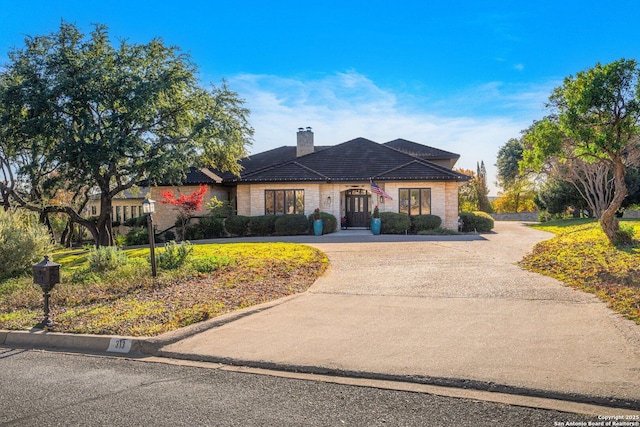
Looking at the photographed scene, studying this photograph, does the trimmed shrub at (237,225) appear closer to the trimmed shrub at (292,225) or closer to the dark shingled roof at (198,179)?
the trimmed shrub at (292,225)

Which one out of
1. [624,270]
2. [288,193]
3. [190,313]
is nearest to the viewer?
[190,313]

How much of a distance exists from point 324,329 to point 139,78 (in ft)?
51.0

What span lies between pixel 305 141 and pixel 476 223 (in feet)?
41.5

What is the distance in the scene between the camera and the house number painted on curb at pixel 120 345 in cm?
647

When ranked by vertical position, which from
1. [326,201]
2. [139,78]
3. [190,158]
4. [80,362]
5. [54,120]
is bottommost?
[80,362]

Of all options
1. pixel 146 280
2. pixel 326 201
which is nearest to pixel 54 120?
pixel 146 280

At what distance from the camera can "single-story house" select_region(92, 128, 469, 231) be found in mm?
25453

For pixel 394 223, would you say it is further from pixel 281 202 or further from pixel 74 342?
pixel 74 342

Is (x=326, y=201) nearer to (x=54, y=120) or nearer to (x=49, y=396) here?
(x=54, y=120)

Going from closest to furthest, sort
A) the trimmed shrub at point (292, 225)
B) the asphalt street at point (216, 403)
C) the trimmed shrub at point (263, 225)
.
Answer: the asphalt street at point (216, 403) → the trimmed shrub at point (292, 225) → the trimmed shrub at point (263, 225)

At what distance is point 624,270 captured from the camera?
32.7ft

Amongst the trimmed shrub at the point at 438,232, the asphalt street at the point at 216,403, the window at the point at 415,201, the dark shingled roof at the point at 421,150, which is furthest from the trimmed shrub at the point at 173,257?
the dark shingled roof at the point at 421,150

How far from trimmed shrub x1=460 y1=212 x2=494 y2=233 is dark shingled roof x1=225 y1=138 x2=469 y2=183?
7.54 feet

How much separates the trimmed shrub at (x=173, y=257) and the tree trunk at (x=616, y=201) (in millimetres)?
12358
